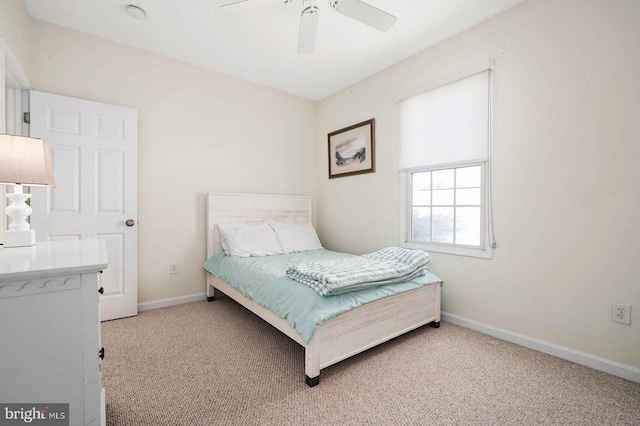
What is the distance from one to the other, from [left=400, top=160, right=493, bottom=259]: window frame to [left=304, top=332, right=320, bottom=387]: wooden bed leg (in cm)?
157

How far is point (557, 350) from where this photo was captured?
6.55 ft

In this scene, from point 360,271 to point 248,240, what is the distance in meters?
1.46

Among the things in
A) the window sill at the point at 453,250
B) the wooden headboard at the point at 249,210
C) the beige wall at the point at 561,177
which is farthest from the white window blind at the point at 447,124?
the wooden headboard at the point at 249,210

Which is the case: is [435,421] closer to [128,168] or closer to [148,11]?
[128,168]

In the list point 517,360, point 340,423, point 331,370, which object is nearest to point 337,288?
point 331,370

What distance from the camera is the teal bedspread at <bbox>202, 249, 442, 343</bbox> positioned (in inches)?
67.7

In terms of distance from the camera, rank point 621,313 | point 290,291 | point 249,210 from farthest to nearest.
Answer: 1. point 249,210
2. point 290,291
3. point 621,313

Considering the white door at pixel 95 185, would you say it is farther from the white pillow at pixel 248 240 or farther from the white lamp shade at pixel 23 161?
the white lamp shade at pixel 23 161

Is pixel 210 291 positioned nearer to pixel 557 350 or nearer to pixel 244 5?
pixel 244 5

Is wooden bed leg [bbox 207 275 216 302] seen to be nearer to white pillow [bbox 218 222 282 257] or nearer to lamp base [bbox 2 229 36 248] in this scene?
white pillow [bbox 218 222 282 257]

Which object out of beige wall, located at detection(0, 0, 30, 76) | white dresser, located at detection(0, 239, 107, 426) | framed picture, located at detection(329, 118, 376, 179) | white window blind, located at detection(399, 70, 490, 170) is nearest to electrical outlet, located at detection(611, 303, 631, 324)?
white window blind, located at detection(399, 70, 490, 170)

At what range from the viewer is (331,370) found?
1.84 metres

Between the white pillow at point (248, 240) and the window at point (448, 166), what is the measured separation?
4.63 ft

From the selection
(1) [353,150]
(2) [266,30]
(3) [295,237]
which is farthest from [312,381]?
(2) [266,30]
